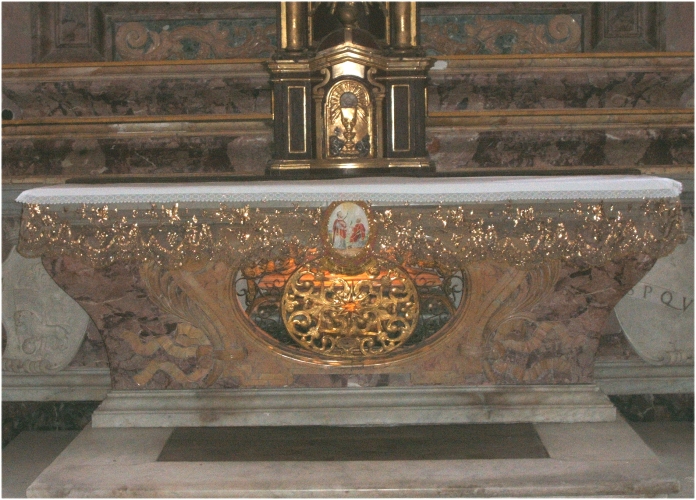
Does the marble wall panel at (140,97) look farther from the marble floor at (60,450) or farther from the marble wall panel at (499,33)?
the marble floor at (60,450)

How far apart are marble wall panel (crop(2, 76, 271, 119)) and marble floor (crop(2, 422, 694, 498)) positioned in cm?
162

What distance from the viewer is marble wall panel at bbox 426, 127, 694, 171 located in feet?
16.2

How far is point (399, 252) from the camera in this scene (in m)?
3.95

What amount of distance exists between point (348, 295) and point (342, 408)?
489 mm

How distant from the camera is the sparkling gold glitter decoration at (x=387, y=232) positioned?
12.8 feet

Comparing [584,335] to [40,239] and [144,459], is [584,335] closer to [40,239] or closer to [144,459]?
[144,459]

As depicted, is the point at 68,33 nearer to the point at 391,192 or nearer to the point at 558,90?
the point at 391,192

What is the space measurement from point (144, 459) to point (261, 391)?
0.63 m

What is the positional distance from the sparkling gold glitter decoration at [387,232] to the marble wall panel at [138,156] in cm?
110

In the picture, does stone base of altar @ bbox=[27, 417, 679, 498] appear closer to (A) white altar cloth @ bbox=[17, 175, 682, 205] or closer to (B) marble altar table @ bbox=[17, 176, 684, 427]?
(B) marble altar table @ bbox=[17, 176, 684, 427]

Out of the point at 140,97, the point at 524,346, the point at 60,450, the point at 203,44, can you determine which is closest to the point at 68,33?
the point at 140,97

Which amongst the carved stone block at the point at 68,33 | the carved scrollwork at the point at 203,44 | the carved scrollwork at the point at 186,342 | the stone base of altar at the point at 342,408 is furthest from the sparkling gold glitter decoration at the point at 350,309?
the carved stone block at the point at 68,33

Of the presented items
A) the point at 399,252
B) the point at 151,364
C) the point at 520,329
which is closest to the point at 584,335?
the point at 520,329

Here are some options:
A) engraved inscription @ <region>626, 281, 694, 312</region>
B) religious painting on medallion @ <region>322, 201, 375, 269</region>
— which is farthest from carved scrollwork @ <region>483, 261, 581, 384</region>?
engraved inscription @ <region>626, 281, 694, 312</region>
